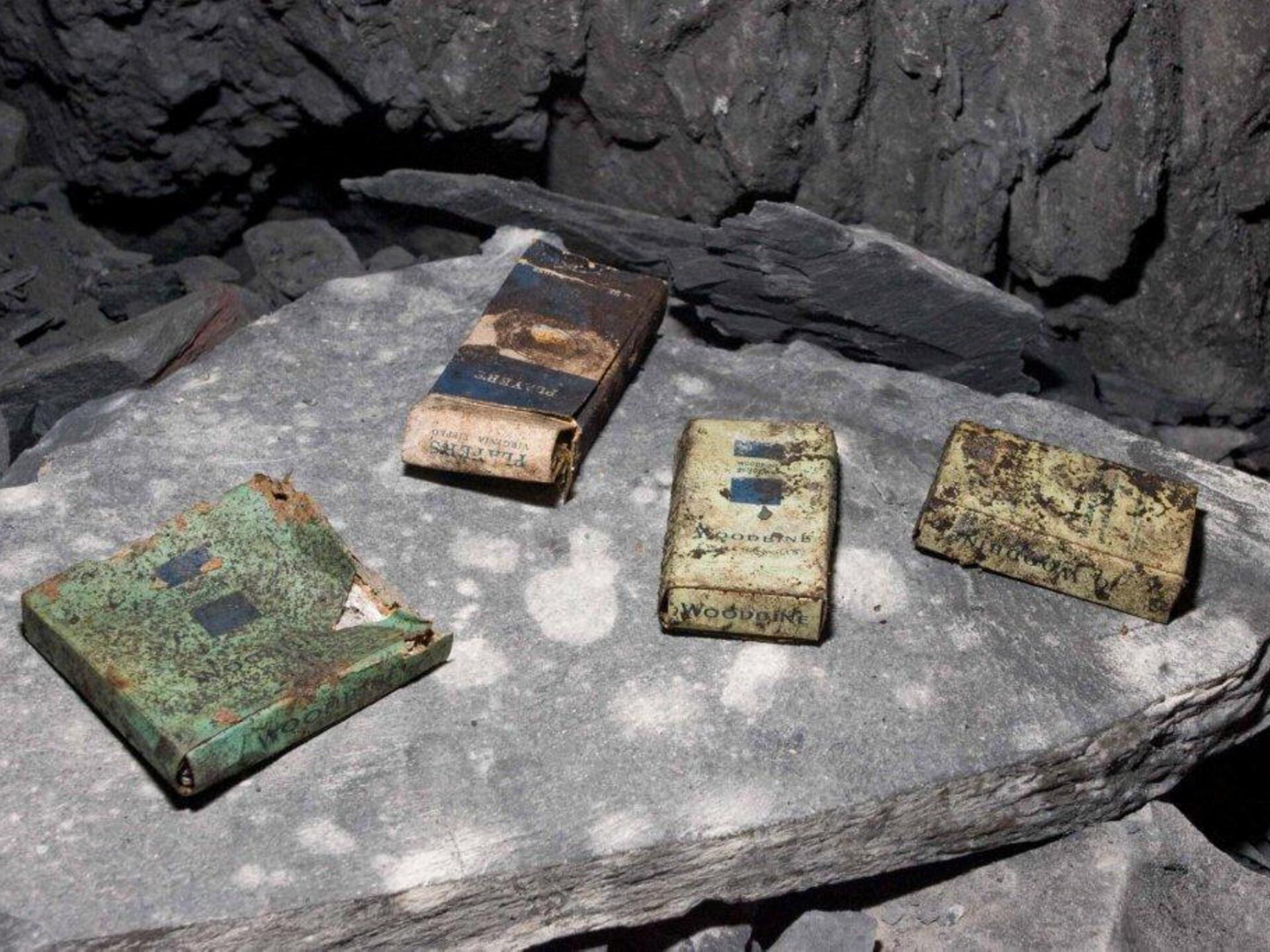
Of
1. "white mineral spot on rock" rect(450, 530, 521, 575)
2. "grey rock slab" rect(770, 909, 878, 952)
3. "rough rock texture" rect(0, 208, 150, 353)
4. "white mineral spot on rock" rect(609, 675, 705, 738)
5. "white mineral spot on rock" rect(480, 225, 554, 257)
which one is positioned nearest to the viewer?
"white mineral spot on rock" rect(609, 675, 705, 738)

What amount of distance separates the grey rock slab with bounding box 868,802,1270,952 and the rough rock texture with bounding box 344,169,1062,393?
0.97 m

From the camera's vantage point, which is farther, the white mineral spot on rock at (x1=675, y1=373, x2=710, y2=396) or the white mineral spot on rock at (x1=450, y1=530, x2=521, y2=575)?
the white mineral spot on rock at (x1=675, y1=373, x2=710, y2=396)

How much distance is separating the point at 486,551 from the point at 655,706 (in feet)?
1.34

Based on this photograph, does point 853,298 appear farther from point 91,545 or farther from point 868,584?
point 91,545

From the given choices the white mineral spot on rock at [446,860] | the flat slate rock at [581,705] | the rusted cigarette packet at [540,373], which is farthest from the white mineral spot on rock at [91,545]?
the white mineral spot on rock at [446,860]

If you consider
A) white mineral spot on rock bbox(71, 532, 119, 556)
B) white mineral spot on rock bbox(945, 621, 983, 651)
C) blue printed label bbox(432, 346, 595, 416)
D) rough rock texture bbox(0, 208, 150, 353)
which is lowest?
rough rock texture bbox(0, 208, 150, 353)

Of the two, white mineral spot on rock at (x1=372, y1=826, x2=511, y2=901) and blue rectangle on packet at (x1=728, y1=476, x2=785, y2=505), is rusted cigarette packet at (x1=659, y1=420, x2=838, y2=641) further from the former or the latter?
white mineral spot on rock at (x1=372, y1=826, x2=511, y2=901)

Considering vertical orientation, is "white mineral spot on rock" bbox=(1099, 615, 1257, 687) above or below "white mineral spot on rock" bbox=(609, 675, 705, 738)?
above

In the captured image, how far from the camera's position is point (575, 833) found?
204 centimetres

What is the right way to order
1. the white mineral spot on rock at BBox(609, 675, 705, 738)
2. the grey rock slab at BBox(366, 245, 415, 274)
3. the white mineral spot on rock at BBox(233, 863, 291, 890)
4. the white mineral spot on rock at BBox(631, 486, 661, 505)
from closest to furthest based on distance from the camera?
the white mineral spot on rock at BBox(233, 863, 291, 890) < the white mineral spot on rock at BBox(609, 675, 705, 738) < the white mineral spot on rock at BBox(631, 486, 661, 505) < the grey rock slab at BBox(366, 245, 415, 274)

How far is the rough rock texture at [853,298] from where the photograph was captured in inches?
117

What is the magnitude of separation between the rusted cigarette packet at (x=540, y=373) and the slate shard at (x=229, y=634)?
26cm

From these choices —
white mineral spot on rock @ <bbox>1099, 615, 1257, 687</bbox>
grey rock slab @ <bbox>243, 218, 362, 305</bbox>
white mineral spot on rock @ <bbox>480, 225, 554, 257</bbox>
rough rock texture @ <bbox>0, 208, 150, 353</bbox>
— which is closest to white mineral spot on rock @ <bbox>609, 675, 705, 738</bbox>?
white mineral spot on rock @ <bbox>1099, 615, 1257, 687</bbox>

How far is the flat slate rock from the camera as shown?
6.48 ft
